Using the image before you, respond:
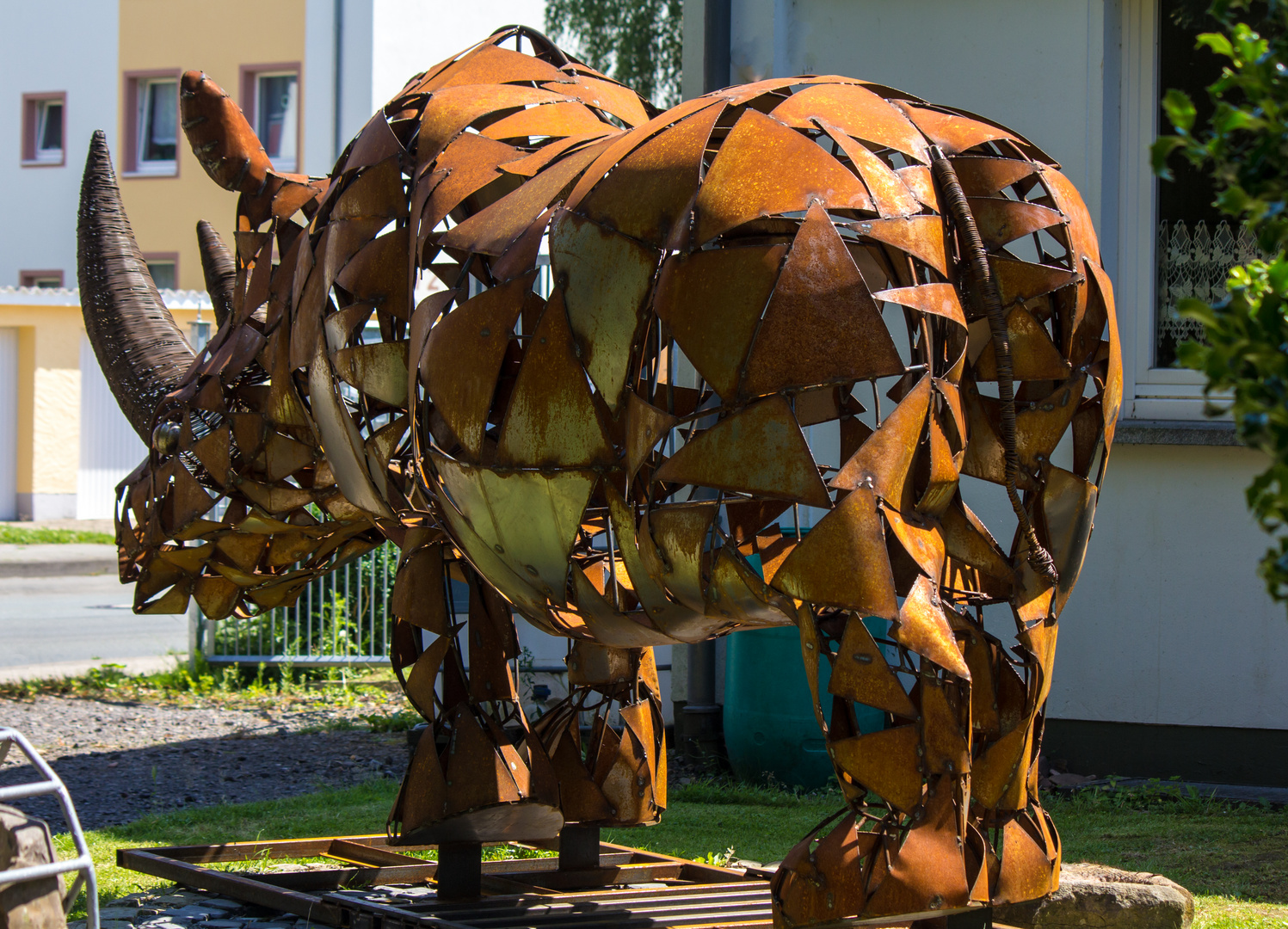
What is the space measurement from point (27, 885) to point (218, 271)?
2.75 meters

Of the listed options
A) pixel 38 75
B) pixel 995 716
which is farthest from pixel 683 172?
pixel 38 75

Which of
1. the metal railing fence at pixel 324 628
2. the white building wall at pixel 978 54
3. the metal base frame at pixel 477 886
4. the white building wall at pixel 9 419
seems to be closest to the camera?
the metal base frame at pixel 477 886

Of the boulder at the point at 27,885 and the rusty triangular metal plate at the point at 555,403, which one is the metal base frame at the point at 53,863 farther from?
the rusty triangular metal plate at the point at 555,403

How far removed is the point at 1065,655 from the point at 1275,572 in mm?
5934

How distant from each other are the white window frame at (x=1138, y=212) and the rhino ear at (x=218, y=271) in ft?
14.8

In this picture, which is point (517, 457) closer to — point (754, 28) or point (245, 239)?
point (245, 239)

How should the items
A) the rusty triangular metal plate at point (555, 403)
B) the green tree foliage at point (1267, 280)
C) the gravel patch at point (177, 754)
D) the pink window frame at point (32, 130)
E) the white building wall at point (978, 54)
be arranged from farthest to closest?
the pink window frame at point (32, 130) < the gravel patch at point (177, 754) < the white building wall at point (978, 54) < the rusty triangular metal plate at point (555, 403) < the green tree foliage at point (1267, 280)

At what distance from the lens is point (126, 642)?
13102 millimetres

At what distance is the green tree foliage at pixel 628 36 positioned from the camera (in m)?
24.5

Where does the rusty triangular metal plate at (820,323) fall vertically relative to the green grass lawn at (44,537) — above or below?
above

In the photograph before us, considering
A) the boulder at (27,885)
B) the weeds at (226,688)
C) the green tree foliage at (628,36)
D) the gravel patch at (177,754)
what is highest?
the green tree foliage at (628,36)

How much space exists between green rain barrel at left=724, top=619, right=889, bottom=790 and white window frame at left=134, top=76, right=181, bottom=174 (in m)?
19.6

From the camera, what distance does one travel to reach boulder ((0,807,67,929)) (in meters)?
2.85

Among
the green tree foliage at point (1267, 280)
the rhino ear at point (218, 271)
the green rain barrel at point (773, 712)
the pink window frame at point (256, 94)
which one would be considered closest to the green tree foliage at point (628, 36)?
the pink window frame at point (256, 94)
